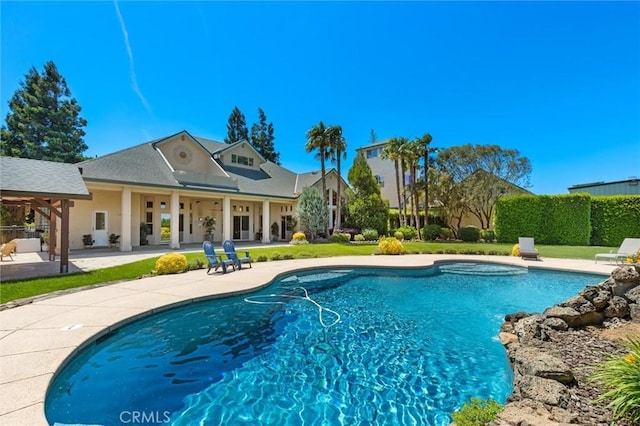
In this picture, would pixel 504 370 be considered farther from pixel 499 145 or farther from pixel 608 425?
pixel 499 145

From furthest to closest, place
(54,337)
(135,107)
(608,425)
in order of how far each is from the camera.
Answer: (135,107) → (54,337) → (608,425)

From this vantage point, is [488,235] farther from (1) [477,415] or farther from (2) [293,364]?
(1) [477,415]

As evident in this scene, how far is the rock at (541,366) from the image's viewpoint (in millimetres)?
3660

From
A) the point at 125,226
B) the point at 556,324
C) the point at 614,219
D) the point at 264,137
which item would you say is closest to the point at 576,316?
the point at 556,324

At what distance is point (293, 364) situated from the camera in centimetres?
468

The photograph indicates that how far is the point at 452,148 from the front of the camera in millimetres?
25625

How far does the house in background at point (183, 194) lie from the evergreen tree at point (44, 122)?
20803mm

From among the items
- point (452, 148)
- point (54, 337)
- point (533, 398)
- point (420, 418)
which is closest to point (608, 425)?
point (533, 398)

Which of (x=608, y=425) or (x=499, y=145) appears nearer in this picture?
(x=608, y=425)

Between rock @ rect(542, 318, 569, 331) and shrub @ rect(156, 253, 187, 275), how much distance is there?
1125cm

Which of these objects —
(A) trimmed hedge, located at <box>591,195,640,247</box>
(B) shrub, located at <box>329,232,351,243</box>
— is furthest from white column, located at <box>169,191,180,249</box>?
(A) trimmed hedge, located at <box>591,195,640,247</box>

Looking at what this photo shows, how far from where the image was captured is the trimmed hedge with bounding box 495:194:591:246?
2086 centimetres

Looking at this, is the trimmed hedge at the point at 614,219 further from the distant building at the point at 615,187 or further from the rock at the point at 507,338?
the rock at the point at 507,338

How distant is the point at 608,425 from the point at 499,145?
26247 millimetres
